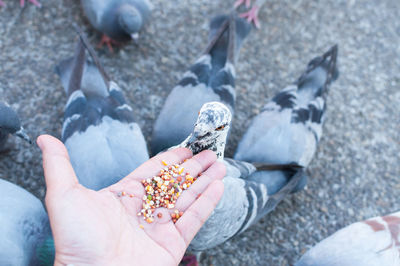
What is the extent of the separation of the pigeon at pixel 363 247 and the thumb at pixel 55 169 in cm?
175

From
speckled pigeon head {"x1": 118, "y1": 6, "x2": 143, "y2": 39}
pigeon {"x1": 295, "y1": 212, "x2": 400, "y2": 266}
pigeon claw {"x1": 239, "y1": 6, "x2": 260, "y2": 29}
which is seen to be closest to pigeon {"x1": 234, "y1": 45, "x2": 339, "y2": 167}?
pigeon {"x1": 295, "y1": 212, "x2": 400, "y2": 266}

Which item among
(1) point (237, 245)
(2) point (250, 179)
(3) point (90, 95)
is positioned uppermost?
(3) point (90, 95)

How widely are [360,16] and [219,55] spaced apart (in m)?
2.59

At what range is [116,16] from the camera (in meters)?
3.37

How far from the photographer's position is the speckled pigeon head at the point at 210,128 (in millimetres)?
1971

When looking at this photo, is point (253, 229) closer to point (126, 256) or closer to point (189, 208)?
point (189, 208)

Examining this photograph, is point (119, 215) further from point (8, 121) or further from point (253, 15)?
point (253, 15)

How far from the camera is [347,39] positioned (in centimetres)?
429

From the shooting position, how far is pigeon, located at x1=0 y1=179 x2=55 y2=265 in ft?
5.95

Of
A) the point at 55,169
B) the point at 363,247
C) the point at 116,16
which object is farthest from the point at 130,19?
the point at 363,247

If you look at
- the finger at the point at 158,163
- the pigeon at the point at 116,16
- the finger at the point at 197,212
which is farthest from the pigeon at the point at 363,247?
the pigeon at the point at 116,16

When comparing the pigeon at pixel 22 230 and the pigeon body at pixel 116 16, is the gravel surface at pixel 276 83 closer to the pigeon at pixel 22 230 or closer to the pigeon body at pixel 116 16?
the pigeon body at pixel 116 16

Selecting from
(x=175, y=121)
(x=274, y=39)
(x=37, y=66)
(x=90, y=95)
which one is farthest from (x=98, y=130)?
(x=274, y=39)

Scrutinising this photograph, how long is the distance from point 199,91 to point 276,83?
1374 millimetres
